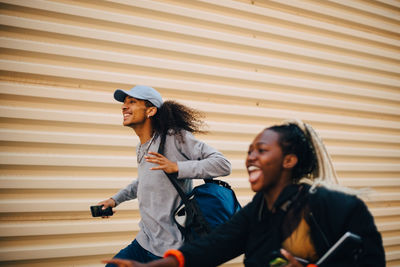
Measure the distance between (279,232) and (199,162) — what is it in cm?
79

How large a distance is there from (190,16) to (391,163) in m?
3.72

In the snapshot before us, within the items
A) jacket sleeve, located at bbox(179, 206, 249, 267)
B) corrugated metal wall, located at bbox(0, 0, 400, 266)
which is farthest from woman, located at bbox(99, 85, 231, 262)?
corrugated metal wall, located at bbox(0, 0, 400, 266)

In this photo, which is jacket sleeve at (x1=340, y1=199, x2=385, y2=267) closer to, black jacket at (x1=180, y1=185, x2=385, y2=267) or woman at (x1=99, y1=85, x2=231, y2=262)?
black jacket at (x1=180, y1=185, x2=385, y2=267)

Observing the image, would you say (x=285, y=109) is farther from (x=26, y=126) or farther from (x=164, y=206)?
(x=26, y=126)

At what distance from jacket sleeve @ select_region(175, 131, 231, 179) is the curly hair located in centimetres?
12

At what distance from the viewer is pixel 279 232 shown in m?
1.39

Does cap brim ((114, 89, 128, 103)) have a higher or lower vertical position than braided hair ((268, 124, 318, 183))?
higher

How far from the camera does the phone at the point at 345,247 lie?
117 centimetres

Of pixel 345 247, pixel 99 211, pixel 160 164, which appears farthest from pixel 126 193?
pixel 345 247

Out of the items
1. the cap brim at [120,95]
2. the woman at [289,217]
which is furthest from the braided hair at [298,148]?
the cap brim at [120,95]

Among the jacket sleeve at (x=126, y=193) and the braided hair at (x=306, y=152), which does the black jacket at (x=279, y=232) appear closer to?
the braided hair at (x=306, y=152)

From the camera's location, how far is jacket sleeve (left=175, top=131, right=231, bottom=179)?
6.56ft

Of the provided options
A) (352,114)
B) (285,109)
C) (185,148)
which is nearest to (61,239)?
(185,148)

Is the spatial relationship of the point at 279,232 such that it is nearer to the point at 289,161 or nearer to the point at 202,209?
the point at 289,161
